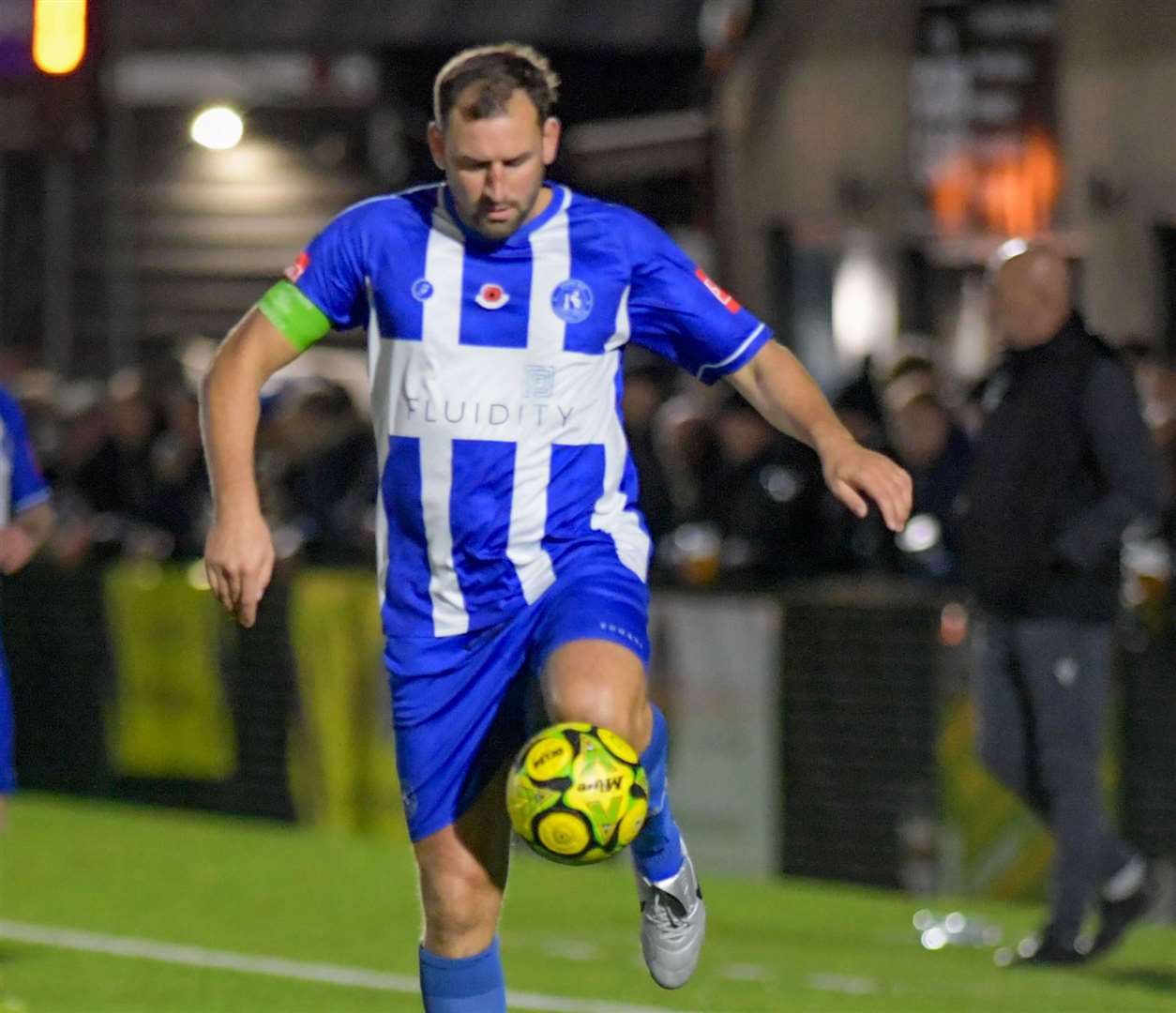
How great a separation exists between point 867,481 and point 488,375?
901 millimetres

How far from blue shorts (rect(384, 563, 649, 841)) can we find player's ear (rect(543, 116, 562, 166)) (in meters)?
0.92

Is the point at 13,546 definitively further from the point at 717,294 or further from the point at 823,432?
the point at 823,432

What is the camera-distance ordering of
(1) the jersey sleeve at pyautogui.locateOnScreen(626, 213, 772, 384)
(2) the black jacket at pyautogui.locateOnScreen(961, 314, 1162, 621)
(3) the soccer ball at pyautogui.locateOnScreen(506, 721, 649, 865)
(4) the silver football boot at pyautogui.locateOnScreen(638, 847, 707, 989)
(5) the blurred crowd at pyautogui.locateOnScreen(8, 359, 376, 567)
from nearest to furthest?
(3) the soccer ball at pyautogui.locateOnScreen(506, 721, 649, 865) < (1) the jersey sleeve at pyautogui.locateOnScreen(626, 213, 772, 384) < (4) the silver football boot at pyautogui.locateOnScreen(638, 847, 707, 989) < (2) the black jacket at pyautogui.locateOnScreen(961, 314, 1162, 621) < (5) the blurred crowd at pyautogui.locateOnScreen(8, 359, 376, 567)

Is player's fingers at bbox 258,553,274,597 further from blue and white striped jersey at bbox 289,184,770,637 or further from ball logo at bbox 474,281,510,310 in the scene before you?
ball logo at bbox 474,281,510,310

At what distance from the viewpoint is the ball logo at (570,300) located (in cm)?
669

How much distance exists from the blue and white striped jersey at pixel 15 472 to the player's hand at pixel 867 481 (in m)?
3.79

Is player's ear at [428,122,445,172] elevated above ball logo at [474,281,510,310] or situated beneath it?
elevated above

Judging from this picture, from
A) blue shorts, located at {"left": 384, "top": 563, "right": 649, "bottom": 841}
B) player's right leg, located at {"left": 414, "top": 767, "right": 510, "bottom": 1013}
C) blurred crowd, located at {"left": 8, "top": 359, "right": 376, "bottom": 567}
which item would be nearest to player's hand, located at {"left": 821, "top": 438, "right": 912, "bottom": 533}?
blue shorts, located at {"left": 384, "top": 563, "right": 649, "bottom": 841}

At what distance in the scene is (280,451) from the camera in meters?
15.0

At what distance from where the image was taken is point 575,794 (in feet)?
20.2

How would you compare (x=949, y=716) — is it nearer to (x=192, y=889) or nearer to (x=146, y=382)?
(x=192, y=889)

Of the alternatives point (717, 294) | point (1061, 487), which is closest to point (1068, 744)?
point (1061, 487)

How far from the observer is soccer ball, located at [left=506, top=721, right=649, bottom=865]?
243 inches

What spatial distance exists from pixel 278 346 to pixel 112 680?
8697 millimetres
